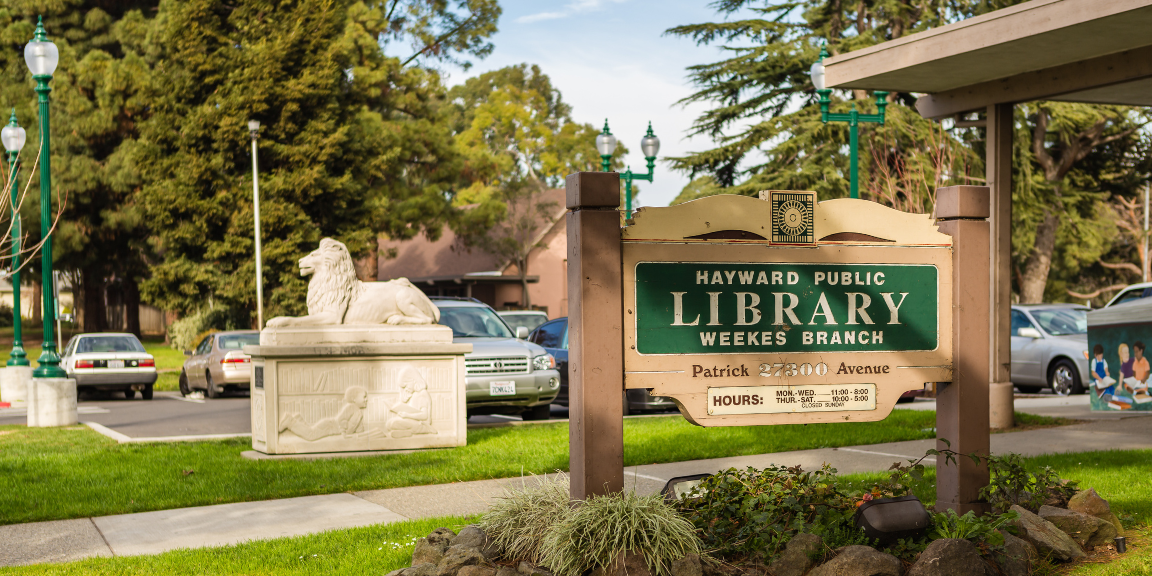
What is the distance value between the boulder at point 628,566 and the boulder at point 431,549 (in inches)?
35.7

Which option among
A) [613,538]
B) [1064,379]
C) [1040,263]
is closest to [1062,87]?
[613,538]

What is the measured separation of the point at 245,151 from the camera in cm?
3231

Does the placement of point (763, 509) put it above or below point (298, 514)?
above

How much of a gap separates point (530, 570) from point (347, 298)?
634 cm

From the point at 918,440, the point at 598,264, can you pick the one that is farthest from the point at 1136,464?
the point at 598,264

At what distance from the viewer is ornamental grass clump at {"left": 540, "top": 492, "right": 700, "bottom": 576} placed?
14.9 ft

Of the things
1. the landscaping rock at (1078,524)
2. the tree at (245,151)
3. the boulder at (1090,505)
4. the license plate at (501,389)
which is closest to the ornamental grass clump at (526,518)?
the landscaping rock at (1078,524)

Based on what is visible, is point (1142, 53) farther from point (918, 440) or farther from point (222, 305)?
point (222, 305)

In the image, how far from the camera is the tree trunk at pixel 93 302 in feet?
139

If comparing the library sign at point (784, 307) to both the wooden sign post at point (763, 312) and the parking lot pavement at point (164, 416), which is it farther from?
the parking lot pavement at point (164, 416)

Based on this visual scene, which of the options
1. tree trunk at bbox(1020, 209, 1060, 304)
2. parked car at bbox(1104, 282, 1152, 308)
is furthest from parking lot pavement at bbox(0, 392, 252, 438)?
tree trunk at bbox(1020, 209, 1060, 304)

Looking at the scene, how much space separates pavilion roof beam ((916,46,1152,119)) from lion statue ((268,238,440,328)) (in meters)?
6.38

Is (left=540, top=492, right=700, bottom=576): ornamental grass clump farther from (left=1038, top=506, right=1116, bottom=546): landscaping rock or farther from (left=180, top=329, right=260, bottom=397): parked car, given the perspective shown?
(left=180, top=329, right=260, bottom=397): parked car

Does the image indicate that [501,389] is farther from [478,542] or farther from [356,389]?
[478,542]
